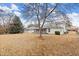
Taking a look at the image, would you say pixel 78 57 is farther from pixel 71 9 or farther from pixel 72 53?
pixel 71 9

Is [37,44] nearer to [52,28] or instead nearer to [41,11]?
[52,28]

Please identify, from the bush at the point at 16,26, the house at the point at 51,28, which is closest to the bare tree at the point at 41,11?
the house at the point at 51,28

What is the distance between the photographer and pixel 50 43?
1759 mm

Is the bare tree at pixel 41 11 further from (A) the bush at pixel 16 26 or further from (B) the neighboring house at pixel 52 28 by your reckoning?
(A) the bush at pixel 16 26

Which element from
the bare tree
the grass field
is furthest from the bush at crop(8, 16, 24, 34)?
the bare tree

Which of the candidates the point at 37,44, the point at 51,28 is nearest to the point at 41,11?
the point at 51,28

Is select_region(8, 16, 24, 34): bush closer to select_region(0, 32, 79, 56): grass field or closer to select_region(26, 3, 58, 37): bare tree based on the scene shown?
select_region(0, 32, 79, 56): grass field

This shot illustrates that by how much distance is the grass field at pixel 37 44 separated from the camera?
1749mm

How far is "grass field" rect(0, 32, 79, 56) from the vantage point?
1.75 meters

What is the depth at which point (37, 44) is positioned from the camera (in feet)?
5.78

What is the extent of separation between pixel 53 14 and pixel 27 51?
1.34 ft

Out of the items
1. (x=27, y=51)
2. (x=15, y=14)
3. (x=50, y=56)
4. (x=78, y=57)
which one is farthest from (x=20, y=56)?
(x=78, y=57)

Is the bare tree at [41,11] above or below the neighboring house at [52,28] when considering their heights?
above

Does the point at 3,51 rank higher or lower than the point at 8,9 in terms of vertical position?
lower
